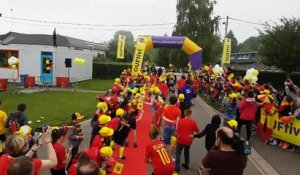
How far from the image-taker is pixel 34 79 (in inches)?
1226

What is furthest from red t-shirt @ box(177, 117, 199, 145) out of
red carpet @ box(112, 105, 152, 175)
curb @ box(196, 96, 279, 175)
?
curb @ box(196, 96, 279, 175)

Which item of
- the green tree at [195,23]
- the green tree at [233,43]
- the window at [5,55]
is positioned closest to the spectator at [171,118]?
the window at [5,55]

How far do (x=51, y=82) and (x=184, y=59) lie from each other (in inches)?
1025

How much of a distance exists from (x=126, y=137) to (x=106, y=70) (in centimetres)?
3456

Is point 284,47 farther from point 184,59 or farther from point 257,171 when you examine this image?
point 257,171

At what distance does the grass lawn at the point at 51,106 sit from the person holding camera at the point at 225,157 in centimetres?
1045

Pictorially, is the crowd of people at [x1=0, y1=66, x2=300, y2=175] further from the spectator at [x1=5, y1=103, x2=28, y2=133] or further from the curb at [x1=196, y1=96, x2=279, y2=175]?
the curb at [x1=196, y1=96, x2=279, y2=175]

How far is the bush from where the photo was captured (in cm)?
4431

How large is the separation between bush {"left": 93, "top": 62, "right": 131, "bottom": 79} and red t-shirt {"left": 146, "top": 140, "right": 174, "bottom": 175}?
38.0 meters

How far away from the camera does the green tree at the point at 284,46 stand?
34.9 m

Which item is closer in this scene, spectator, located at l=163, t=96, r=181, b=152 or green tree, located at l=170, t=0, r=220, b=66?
spectator, located at l=163, t=96, r=181, b=152

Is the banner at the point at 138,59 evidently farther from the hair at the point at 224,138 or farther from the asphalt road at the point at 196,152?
the hair at the point at 224,138

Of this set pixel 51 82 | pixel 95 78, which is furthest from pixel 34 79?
pixel 95 78

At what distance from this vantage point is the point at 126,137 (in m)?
10.4
